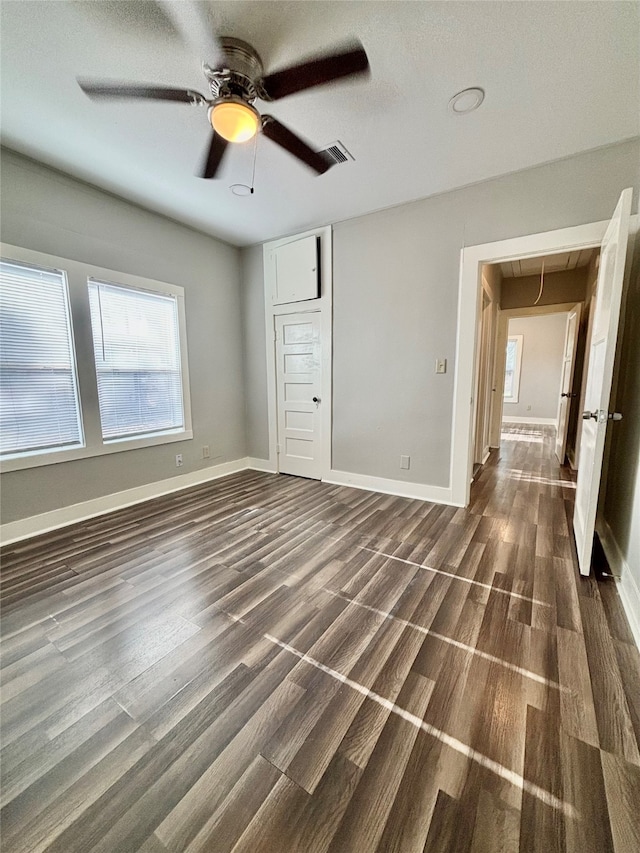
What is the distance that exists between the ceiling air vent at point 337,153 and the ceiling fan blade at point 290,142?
0.24 metres

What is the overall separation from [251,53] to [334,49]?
1.83ft

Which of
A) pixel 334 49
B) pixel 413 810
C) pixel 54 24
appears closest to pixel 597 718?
pixel 413 810

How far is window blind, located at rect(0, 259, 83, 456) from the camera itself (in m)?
2.41

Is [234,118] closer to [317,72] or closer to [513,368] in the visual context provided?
[317,72]

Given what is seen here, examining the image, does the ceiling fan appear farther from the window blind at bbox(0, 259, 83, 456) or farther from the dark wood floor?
the dark wood floor

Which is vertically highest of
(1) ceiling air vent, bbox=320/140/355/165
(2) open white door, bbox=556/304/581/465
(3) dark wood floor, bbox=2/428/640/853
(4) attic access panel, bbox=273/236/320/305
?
(1) ceiling air vent, bbox=320/140/355/165

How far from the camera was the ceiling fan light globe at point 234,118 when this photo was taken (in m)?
1.53

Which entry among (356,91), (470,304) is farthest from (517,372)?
(356,91)

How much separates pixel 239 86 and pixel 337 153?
887 mm

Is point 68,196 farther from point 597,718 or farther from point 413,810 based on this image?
point 597,718

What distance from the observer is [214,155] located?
1961mm

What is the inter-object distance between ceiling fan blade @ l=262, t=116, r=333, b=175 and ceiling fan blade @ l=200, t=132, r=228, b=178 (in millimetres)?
273

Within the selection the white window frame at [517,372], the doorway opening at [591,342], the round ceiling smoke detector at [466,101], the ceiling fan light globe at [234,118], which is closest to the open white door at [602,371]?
the doorway opening at [591,342]

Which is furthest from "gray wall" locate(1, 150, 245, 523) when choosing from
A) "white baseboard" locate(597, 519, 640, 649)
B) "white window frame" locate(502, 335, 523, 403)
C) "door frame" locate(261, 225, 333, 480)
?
"white window frame" locate(502, 335, 523, 403)
